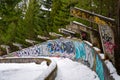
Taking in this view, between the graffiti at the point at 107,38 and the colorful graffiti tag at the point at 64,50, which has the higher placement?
the graffiti at the point at 107,38

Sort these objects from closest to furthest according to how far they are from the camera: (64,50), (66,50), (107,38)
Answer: (107,38), (66,50), (64,50)

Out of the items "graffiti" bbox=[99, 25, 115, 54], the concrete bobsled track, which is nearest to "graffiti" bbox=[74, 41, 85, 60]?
the concrete bobsled track

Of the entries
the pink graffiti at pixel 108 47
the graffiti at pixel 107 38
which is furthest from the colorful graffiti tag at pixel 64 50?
the pink graffiti at pixel 108 47

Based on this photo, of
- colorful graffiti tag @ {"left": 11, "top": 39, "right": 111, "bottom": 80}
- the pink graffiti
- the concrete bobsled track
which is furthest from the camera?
colorful graffiti tag @ {"left": 11, "top": 39, "right": 111, "bottom": 80}

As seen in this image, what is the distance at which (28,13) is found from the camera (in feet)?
214

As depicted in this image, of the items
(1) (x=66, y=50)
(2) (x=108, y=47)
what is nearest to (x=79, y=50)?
(1) (x=66, y=50)

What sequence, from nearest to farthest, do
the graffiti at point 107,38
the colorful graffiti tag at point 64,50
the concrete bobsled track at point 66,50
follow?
the graffiti at point 107,38, the concrete bobsled track at point 66,50, the colorful graffiti tag at point 64,50

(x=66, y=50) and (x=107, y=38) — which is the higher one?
(x=107, y=38)

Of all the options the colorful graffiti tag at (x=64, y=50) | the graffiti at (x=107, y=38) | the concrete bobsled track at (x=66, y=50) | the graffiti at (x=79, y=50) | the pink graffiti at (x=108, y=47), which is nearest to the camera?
the graffiti at (x=107, y=38)

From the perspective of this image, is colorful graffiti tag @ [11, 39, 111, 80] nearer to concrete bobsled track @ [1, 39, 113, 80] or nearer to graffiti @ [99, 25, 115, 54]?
concrete bobsled track @ [1, 39, 113, 80]

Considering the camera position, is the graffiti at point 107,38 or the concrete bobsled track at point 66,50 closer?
the graffiti at point 107,38

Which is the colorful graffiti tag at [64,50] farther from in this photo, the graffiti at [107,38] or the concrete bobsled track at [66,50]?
the graffiti at [107,38]

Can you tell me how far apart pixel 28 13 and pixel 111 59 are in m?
49.7

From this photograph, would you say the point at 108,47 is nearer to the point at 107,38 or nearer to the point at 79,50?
the point at 107,38
